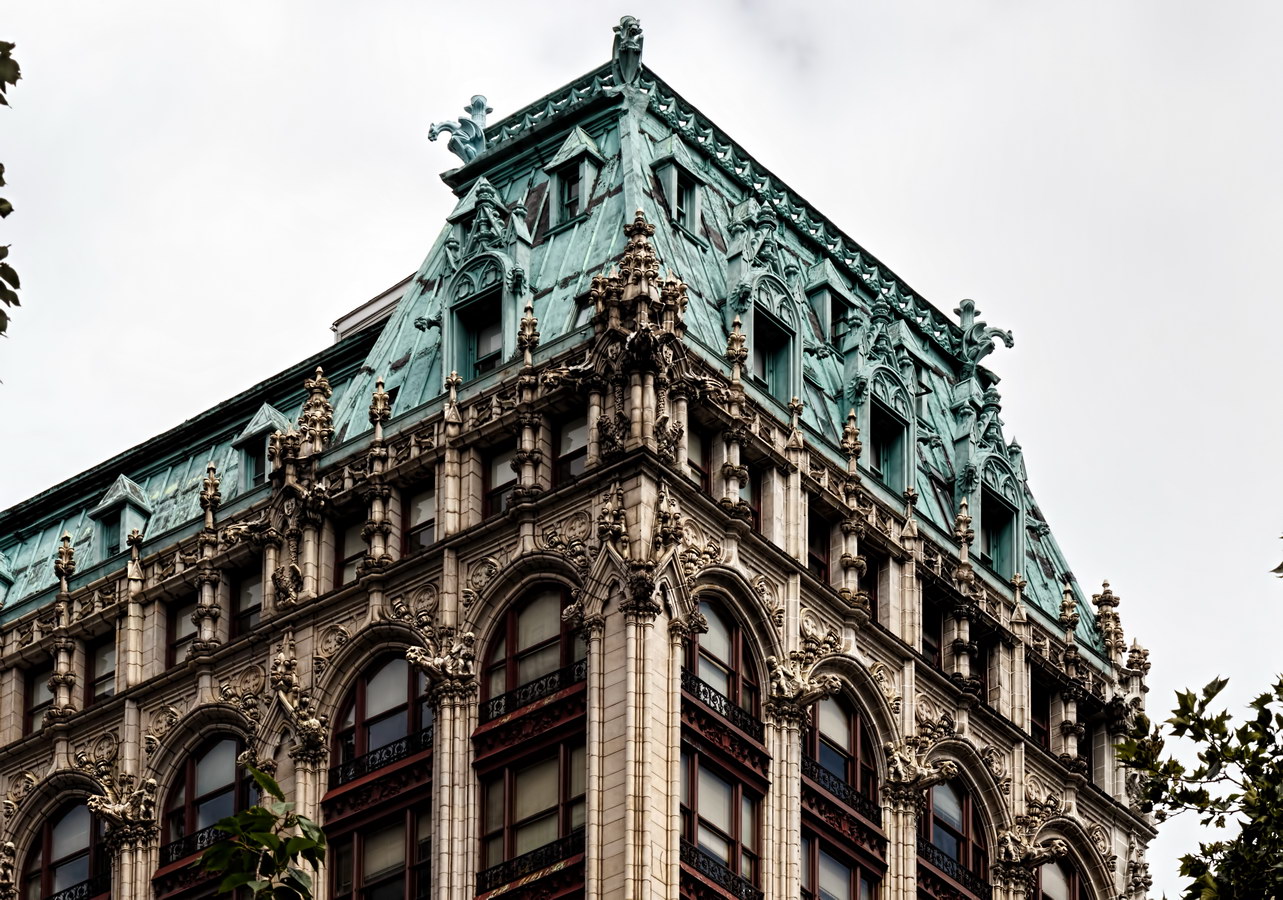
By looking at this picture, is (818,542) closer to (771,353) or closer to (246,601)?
(771,353)

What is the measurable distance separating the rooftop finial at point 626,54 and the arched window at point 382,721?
19558 millimetres

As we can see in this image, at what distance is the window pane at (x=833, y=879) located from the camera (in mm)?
83438

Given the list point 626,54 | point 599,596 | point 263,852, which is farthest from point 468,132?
point 263,852

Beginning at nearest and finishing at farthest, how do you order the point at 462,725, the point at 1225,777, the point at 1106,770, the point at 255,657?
the point at 1225,777, the point at 462,725, the point at 255,657, the point at 1106,770

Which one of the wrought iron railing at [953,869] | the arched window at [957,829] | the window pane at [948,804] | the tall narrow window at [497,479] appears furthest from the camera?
the window pane at [948,804]

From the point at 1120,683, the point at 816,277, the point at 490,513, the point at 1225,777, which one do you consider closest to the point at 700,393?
the point at 490,513

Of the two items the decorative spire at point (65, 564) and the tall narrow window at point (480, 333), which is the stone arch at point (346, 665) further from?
the decorative spire at point (65, 564)

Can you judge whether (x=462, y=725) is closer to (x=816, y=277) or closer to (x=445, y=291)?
(x=445, y=291)

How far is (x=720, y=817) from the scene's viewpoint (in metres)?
80.5

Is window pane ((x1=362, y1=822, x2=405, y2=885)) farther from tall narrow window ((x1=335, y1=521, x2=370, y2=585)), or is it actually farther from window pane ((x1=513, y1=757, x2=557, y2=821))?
tall narrow window ((x1=335, y1=521, x2=370, y2=585))

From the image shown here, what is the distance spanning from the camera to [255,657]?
8856 centimetres

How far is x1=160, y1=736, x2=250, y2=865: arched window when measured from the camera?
3445 inches

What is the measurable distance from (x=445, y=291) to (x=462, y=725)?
14.7 m

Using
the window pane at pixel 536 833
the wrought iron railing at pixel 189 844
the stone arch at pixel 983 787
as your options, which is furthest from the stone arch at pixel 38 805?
the stone arch at pixel 983 787
